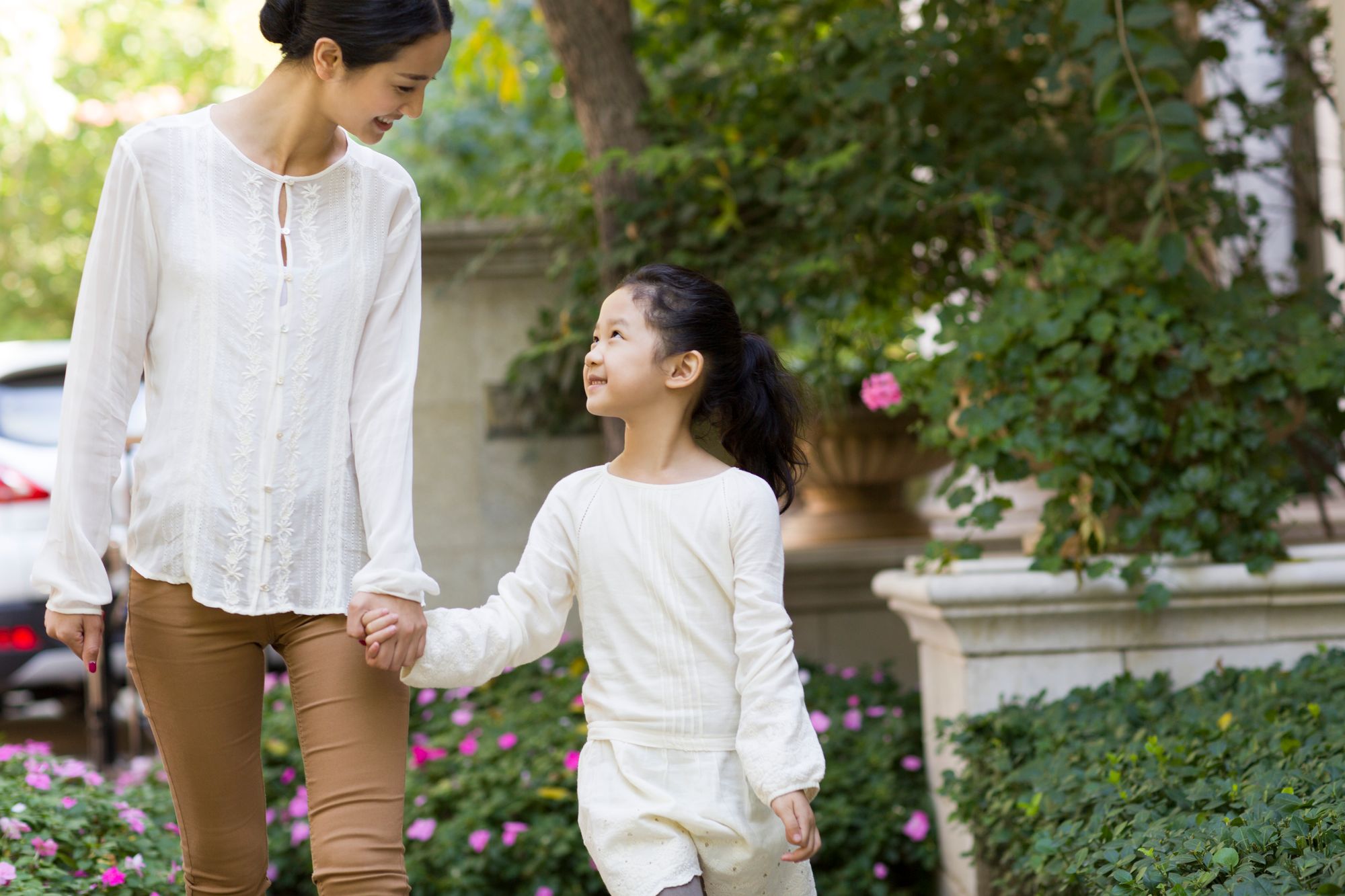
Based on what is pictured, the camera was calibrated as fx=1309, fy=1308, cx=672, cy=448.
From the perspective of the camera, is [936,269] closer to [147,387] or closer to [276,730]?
[276,730]

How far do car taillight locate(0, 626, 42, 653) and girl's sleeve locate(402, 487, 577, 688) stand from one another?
425 centimetres

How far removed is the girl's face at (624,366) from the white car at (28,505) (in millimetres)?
3667

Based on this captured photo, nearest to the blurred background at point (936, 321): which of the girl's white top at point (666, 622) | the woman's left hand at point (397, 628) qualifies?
the girl's white top at point (666, 622)

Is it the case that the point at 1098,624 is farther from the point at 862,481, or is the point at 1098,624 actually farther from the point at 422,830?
the point at 862,481

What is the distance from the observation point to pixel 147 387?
193 centimetres

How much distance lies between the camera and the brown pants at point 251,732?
1828mm

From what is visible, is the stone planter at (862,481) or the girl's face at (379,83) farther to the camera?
Answer: the stone planter at (862,481)

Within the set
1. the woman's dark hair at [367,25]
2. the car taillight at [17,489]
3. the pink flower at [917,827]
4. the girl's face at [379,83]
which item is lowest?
the pink flower at [917,827]

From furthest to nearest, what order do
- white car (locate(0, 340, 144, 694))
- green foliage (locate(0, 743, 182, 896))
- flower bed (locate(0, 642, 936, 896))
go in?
1. white car (locate(0, 340, 144, 694))
2. flower bed (locate(0, 642, 936, 896))
3. green foliage (locate(0, 743, 182, 896))

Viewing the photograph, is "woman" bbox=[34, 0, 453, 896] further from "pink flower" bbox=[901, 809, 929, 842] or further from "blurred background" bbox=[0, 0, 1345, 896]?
"pink flower" bbox=[901, 809, 929, 842]

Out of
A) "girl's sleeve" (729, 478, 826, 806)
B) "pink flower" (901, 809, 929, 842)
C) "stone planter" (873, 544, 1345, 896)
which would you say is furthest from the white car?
"girl's sleeve" (729, 478, 826, 806)

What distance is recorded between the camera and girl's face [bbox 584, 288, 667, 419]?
2049 mm

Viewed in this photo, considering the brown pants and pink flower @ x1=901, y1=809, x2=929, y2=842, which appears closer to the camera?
the brown pants

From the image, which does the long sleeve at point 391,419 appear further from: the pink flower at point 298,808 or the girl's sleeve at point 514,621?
the pink flower at point 298,808
